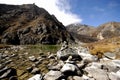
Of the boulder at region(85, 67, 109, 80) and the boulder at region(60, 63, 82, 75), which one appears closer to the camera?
the boulder at region(85, 67, 109, 80)

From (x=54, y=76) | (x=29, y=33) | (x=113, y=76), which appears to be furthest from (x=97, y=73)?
(x=29, y=33)

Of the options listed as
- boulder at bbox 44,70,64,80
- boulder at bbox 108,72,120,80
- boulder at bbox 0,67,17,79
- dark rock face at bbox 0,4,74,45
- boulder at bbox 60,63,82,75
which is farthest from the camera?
dark rock face at bbox 0,4,74,45

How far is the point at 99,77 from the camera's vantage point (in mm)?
14641

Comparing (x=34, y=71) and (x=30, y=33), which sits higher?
(x=30, y=33)

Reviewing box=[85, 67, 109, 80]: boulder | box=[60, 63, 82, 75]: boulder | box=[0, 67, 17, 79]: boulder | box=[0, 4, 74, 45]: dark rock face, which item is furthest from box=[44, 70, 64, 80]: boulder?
box=[0, 4, 74, 45]: dark rock face

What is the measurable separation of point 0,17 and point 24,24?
25.2 m

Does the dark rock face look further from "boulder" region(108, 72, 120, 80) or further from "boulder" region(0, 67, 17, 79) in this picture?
"boulder" region(108, 72, 120, 80)

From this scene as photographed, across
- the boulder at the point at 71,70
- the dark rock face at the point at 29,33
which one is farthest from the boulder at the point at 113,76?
the dark rock face at the point at 29,33

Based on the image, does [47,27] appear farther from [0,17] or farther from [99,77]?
[99,77]

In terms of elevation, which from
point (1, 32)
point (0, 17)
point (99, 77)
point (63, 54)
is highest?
point (0, 17)

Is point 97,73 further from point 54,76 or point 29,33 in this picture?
Result: point 29,33

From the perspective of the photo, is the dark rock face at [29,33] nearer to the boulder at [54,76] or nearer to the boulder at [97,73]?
the boulder at [97,73]

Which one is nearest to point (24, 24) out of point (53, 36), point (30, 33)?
point (30, 33)

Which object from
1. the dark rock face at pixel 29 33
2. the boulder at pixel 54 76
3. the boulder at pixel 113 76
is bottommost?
the boulder at pixel 113 76
